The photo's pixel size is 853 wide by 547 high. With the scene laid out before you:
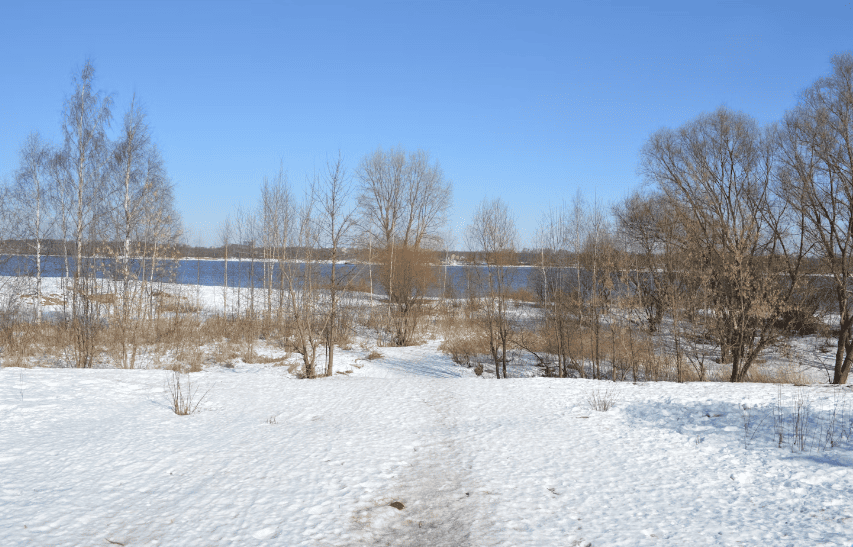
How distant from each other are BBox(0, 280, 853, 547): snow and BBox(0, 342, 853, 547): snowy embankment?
0.02 m

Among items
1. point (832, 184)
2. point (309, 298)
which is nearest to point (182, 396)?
point (309, 298)

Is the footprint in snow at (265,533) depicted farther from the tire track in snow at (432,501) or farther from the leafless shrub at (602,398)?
the leafless shrub at (602,398)

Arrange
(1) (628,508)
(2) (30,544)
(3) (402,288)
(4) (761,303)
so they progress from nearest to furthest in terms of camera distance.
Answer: (2) (30,544) → (1) (628,508) → (4) (761,303) → (3) (402,288)

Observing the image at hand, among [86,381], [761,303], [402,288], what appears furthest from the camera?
[402,288]

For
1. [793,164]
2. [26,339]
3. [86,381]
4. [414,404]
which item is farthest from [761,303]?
[26,339]

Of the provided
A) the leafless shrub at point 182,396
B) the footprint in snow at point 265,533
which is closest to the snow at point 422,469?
the footprint in snow at point 265,533

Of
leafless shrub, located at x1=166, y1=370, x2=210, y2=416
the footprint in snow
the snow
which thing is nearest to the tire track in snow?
the snow

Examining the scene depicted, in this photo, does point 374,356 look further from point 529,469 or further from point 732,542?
point 732,542

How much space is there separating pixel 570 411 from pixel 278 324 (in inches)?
698

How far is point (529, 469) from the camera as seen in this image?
18.1 ft

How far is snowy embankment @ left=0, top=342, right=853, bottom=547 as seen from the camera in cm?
402

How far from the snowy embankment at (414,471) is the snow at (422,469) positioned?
2cm

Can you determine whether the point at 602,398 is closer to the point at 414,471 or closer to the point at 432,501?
the point at 414,471

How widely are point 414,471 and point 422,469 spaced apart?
0.12 meters
